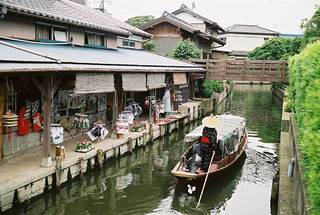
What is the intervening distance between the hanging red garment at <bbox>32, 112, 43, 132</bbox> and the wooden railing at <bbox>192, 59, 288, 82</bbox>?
19.3m

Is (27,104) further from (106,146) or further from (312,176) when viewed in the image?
(312,176)

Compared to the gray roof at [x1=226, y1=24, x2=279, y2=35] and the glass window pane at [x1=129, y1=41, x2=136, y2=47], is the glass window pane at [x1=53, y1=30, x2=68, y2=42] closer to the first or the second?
the glass window pane at [x1=129, y1=41, x2=136, y2=47]

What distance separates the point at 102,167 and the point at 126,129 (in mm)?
2701

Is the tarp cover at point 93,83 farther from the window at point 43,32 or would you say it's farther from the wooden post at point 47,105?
the window at point 43,32

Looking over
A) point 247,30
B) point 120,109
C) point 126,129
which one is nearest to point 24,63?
point 126,129

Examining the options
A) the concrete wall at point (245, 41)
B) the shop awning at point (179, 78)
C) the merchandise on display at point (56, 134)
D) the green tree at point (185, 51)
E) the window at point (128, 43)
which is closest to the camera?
the merchandise on display at point (56, 134)

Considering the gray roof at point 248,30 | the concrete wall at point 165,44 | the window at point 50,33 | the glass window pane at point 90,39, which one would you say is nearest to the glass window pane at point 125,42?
the glass window pane at point 90,39

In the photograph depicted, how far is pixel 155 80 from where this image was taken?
20.3 m

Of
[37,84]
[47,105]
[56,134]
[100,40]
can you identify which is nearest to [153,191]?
[56,134]

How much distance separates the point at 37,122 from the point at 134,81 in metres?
5.01

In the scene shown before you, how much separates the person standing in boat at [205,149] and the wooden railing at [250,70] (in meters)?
18.0

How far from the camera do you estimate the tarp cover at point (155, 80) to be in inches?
763

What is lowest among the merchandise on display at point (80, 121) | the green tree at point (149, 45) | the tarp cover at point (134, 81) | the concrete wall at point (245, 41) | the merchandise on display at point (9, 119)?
the merchandise on display at point (80, 121)

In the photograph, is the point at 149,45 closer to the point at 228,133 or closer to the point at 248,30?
the point at 228,133
